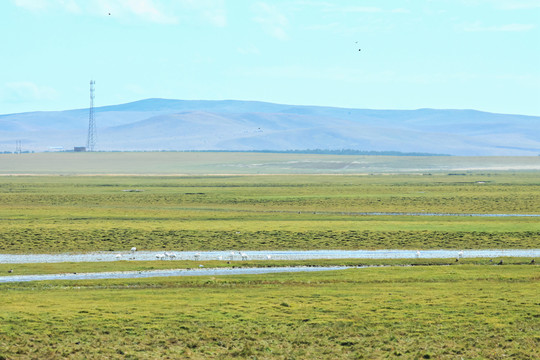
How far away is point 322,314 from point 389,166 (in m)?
163

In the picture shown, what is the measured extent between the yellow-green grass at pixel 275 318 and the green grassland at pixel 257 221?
1336 centimetres

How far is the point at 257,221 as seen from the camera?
54469 mm

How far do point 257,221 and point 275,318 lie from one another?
102 ft

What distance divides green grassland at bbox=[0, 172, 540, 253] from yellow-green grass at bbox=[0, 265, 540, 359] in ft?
43.8

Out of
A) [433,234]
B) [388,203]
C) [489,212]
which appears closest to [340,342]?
[433,234]

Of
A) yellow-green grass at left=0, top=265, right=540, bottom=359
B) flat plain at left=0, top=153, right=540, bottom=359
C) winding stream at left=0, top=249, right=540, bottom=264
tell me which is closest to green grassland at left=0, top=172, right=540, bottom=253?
flat plain at left=0, top=153, right=540, bottom=359

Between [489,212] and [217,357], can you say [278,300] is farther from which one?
[489,212]

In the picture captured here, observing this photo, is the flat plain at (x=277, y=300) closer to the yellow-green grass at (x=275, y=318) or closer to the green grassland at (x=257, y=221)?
the yellow-green grass at (x=275, y=318)

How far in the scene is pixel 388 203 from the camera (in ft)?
241

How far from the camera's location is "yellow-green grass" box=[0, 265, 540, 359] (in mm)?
20375

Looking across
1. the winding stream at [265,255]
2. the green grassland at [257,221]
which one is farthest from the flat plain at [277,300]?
the winding stream at [265,255]

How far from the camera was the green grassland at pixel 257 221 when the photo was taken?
4377 centimetres

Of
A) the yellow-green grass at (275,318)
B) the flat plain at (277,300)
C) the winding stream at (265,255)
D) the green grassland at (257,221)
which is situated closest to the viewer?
the yellow-green grass at (275,318)

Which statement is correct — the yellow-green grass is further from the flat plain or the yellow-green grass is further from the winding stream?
the winding stream
